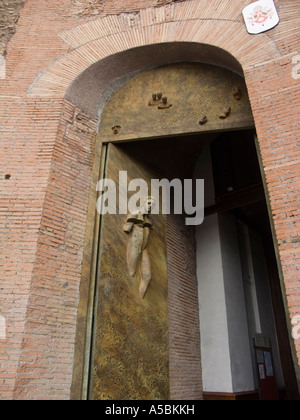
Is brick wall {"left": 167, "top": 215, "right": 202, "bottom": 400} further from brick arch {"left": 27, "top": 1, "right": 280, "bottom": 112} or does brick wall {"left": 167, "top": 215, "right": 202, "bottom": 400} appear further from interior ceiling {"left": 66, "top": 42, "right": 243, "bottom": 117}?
brick arch {"left": 27, "top": 1, "right": 280, "bottom": 112}

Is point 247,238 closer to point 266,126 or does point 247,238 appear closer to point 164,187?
point 164,187

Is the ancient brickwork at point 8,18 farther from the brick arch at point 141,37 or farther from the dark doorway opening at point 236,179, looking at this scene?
the dark doorway opening at point 236,179

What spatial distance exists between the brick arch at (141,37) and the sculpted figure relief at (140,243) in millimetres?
1950

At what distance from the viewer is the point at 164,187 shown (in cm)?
626

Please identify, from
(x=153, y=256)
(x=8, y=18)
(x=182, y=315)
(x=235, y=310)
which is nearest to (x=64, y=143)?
(x=153, y=256)

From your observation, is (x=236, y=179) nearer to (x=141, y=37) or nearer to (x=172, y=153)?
(x=172, y=153)

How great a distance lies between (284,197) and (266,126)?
0.88 metres

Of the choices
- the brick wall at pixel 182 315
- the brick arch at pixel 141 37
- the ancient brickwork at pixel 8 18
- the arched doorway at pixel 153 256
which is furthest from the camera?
the brick wall at pixel 182 315

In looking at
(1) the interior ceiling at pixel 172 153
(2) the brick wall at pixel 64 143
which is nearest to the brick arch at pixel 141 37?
A: (2) the brick wall at pixel 64 143

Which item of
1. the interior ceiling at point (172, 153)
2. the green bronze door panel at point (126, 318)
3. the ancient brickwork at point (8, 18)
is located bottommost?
the green bronze door panel at point (126, 318)

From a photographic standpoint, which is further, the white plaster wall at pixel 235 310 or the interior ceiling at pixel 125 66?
the white plaster wall at pixel 235 310

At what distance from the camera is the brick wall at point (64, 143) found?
3623 millimetres
